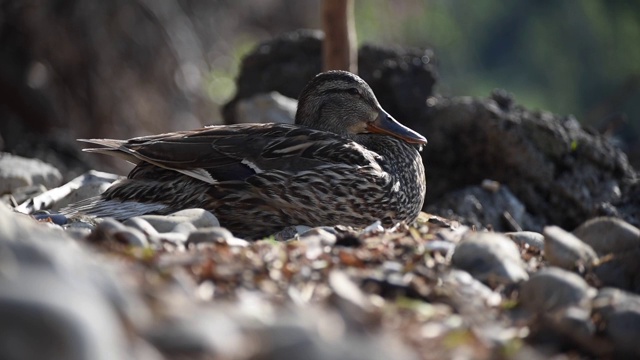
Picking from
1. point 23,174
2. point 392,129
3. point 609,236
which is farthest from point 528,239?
point 23,174

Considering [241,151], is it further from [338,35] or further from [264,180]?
[338,35]

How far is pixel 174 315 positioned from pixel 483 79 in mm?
13266

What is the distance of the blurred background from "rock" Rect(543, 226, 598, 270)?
15.5ft

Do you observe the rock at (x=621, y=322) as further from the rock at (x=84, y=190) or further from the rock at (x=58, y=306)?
the rock at (x=84, y=190)

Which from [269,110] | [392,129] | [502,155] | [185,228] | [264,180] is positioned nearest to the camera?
[185,228]

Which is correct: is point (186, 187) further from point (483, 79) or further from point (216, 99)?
point (483, 79)

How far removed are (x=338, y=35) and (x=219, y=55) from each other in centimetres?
778

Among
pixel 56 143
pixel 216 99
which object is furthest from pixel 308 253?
pixel 216 99

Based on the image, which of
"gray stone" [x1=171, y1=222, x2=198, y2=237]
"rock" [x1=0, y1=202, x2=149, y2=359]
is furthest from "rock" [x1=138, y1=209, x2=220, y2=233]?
"rock" [x1=0, y1=202, x2=149, y2=359]

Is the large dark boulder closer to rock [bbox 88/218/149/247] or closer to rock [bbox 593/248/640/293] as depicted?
rock [bbox 593/248/640/293]

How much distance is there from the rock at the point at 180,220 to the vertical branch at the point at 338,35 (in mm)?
2880

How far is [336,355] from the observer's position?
9.55 feet

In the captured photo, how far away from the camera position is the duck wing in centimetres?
616

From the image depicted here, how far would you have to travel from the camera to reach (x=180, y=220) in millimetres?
5176
